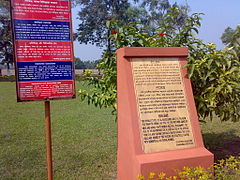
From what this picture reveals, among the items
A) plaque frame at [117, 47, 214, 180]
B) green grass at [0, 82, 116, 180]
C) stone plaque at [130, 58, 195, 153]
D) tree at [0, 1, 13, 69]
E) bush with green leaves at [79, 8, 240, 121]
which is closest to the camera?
plaque frame at [117, 47, 214, 180]

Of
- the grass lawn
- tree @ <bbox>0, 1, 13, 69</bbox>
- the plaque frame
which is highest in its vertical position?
tree @ <bbox>0, 1, 13, 69</bbox>

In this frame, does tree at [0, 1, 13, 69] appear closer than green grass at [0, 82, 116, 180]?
No

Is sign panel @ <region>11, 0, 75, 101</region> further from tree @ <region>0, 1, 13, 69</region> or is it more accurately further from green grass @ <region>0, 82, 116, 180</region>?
tree @ <region>0, 1, 13, 69</region>

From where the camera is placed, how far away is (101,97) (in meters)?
3.12

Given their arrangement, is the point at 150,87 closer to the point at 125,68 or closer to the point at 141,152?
the point at 125,68

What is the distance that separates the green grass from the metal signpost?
3.11 feet

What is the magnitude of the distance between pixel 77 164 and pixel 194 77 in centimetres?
188

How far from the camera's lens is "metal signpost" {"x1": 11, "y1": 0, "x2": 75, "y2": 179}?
213 centimetres

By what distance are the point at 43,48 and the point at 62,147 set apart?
7.38 feet

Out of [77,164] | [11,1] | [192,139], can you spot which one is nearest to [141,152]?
[192,139]

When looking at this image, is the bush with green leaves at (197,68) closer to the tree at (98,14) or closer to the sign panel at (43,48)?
the sign panel at (43,48)

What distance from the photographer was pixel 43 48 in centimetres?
221

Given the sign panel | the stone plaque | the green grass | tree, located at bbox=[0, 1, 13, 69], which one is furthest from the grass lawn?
tree, located at bbox=[0, 1, 13, 69]

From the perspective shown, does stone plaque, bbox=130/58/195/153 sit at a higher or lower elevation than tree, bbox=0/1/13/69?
lower
